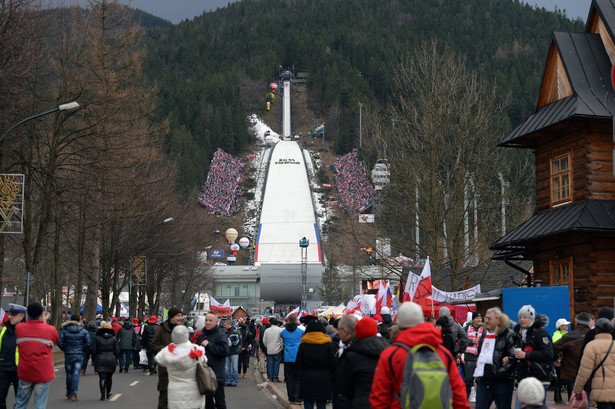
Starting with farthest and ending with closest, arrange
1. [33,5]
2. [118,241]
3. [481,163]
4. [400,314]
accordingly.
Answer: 1. [118,241]
2. [481,163]
3. [33,5]
4. [400,314]

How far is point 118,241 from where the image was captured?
157ft

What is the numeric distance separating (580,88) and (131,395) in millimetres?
14401

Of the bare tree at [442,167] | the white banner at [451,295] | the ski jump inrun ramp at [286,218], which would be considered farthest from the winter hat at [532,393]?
the ski jump inrun ramp at [286,218]

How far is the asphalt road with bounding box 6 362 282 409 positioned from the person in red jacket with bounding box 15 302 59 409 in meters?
4.54

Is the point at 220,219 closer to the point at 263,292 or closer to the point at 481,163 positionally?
the point at 263,292

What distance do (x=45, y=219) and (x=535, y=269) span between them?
62.5 feet

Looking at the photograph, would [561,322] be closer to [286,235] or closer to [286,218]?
[286,235]

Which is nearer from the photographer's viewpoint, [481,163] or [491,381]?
[491,381]

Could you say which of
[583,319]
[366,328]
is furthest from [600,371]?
[583,319]

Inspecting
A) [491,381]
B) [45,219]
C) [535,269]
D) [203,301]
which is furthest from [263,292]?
[491,381]

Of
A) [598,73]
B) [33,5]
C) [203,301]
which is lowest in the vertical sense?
[203,301]

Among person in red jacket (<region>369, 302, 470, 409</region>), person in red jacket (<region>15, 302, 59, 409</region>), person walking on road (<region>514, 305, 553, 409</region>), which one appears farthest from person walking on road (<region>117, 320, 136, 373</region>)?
person in red jacket (<region>369, 302, 470, 409</region>)

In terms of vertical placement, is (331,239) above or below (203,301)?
above

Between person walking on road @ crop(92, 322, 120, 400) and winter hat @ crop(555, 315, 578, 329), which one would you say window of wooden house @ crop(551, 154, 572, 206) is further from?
person walking on road @ crop(92, 322, 120, 400)
